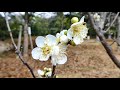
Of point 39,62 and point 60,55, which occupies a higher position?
point 60,55

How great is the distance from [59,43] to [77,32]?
4 cm

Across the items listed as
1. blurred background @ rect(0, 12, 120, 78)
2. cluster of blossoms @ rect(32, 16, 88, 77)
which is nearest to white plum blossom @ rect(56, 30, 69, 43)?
cluster of blossoms @ rect(32, 16, 88, 77)

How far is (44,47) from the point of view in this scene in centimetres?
55

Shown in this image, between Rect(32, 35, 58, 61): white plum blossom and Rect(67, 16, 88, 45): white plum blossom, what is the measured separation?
→ 3 cm

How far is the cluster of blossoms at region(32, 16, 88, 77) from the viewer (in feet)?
1.71

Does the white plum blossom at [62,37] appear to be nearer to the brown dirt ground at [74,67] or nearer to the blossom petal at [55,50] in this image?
the blossom petal at [55,50]

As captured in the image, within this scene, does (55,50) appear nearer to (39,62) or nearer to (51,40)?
(51,40)

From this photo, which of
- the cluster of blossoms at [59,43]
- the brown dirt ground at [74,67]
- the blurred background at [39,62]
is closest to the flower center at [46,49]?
the cluster of blossoms at [59,43]

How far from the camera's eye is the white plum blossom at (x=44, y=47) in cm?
53

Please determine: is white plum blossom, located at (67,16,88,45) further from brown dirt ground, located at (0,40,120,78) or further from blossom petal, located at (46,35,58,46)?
brown dirt ground, located at (0,40,120,78)

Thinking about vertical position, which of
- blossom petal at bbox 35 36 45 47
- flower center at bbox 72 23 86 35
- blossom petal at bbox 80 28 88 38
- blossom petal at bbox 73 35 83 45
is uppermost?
flower center at bbox 72 23 86 35

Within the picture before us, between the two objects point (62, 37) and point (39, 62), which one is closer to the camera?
point (62, 37)

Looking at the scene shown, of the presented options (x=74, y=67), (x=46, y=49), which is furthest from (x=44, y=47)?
(x=74, y=67)
